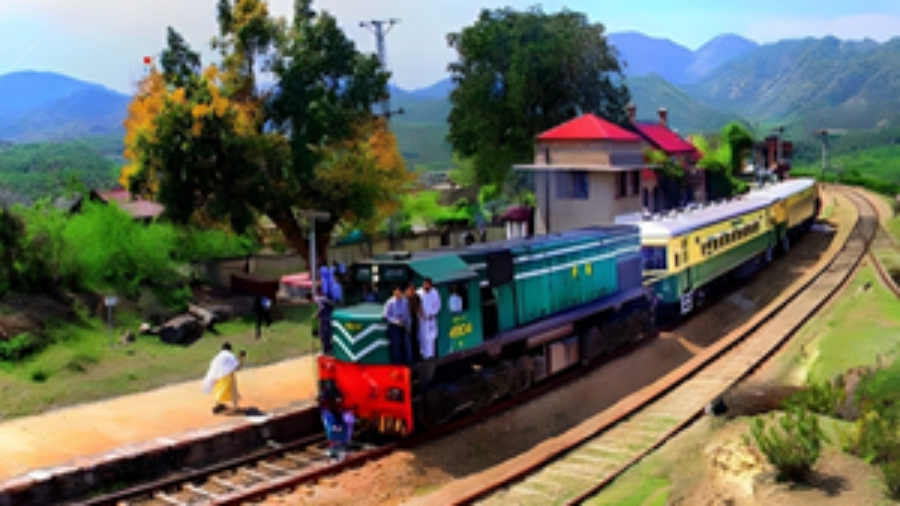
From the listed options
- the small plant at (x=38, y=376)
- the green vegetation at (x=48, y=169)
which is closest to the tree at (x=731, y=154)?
the green vegetation at (x=48, y=169)

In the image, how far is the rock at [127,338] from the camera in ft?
62.8

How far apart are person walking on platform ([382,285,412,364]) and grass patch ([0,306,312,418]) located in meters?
6.33

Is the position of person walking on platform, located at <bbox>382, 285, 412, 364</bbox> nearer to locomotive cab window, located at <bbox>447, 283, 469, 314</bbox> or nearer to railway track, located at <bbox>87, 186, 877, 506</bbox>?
locomotive cab window, located at <bbox>447, 283, 469, 314</bbox>

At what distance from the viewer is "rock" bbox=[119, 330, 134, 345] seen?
1916 cm

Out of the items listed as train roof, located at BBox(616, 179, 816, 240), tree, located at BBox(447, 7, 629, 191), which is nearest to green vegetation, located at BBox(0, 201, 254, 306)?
train roof, located at BBox(616, 179, 816, 240)

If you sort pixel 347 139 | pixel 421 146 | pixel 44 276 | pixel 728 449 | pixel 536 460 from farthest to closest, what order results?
pixel 421 146 < pixel 347 139 < pixel 44 276 < pixel 536 460 < pixel 728 449

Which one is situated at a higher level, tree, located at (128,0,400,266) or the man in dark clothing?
tree, located at (128,0,400,266)

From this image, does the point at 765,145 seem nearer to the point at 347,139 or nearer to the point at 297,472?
the point at 347,139

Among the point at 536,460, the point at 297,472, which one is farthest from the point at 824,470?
the point at 297,472

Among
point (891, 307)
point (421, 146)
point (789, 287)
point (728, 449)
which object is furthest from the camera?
point (421, 146)

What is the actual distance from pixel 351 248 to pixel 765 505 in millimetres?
23109

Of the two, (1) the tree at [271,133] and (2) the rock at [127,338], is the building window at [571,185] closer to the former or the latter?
(1) the tree at [271,133]

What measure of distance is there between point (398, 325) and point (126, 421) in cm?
545

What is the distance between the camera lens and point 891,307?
72.5ft
